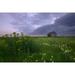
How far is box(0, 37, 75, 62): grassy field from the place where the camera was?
8.87 feet

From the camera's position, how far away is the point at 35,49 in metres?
2.72

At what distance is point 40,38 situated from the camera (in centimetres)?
271

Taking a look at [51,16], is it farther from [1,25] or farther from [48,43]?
[1,25]

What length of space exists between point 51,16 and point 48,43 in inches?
17.1

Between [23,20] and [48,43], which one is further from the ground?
[23,20]

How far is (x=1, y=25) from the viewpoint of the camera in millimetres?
2713

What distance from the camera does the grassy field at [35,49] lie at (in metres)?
2.70
